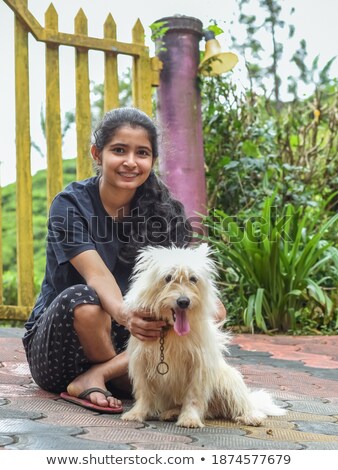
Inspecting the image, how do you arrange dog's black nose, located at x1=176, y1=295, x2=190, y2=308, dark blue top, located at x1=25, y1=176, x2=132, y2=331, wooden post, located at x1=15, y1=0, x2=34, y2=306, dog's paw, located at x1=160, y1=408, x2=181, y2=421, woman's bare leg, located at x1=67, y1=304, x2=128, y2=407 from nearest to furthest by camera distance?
dog's black nose, located at x1=176, y1=295, x2=190, y2=308 → dog's paw, located at x1=160, y1=408, x2=181, y2=421 → woman's bare leg, located at x1=67, y1=304, x2=128, y2=407 → dark blue top, located at x1=25, y1=176, x2=132, y2=331 → wooden post, located at x1=15, y1=0, x2=34, y2=306

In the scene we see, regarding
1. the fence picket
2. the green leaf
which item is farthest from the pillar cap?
the green leaf

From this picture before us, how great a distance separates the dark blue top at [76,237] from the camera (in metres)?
2.94

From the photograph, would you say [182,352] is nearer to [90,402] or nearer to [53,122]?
[90,402]

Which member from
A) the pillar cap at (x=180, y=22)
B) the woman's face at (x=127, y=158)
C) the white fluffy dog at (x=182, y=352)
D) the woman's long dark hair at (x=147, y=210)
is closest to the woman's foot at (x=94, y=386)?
the white fluffy dog at (x=182, y=352)

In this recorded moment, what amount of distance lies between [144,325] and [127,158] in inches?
31.9

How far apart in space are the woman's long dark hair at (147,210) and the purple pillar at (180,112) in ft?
8.91

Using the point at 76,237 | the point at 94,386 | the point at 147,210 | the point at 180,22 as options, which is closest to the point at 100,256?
the point at 76,237

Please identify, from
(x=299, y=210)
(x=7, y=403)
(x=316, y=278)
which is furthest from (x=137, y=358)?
(x=316, y=278)

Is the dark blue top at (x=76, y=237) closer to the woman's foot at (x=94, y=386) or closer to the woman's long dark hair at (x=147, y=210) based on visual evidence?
the woman's long dark hair at (x=147, y=210)

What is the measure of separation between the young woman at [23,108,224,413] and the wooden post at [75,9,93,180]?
7.18 ft

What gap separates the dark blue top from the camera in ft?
9.65

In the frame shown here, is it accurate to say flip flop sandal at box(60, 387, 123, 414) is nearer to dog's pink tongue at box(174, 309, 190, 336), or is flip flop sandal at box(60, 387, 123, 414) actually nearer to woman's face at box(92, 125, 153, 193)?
dog's pink tongue at box(174, 309, 190, 336)

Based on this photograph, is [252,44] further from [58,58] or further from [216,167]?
[58,58]
